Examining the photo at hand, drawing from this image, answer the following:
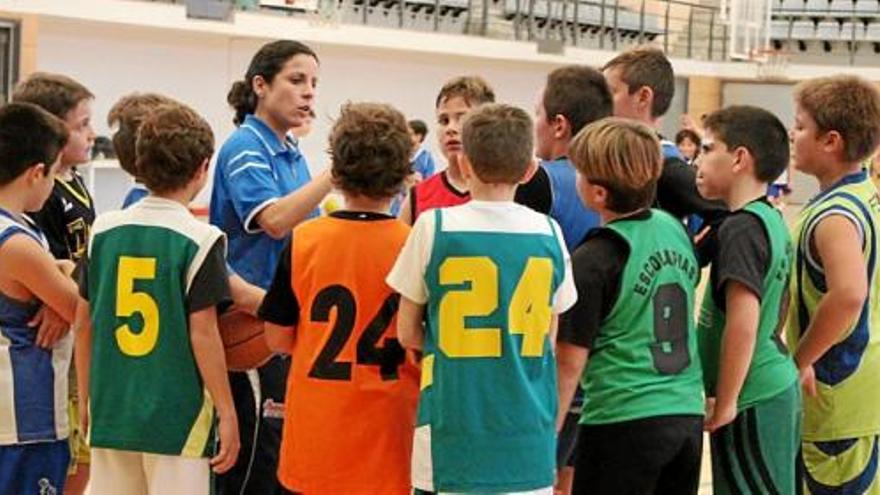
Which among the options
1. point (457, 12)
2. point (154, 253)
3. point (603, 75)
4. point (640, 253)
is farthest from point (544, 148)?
point (457, 12)

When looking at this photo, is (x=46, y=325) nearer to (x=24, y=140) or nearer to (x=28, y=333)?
(x=28, y=333)

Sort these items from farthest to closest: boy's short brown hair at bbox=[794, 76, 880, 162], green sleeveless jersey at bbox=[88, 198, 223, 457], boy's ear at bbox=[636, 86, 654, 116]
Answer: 1. boy's ear at bbox=[636, 86, 654, 116]
2. boy's short brown hair at bbox=[794, 76, 880, 162]
3. green sleeveless jersey at bbox=[88, 198, 223, 457]

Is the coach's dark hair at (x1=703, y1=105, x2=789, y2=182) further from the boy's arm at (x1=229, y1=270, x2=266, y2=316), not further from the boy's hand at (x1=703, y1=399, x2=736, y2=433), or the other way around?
the boy's arm at (x1=229, y1=270, x2=266, y2=316)

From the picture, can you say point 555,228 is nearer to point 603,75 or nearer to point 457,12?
Answer: point 603,75

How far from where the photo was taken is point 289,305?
3.02 metres

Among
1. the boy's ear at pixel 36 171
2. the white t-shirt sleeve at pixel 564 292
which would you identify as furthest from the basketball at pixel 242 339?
the white t-shirt sleeve at pixel 564 292

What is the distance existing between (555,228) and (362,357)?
56cm

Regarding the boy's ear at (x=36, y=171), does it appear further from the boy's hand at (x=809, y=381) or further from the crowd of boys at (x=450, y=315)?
the boy's hand at (x=809, y=381)

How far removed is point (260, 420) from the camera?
368 centimetres

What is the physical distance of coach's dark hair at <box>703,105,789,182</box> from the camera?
348 cm

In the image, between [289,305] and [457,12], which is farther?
[457,12]

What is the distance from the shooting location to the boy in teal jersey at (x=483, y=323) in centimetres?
289

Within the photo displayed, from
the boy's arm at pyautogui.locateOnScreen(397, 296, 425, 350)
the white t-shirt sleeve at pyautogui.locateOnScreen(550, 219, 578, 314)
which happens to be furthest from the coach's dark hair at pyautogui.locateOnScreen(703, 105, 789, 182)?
the boy's arm at pyautogui.locateOnScreen(397, 296, 425, 350)

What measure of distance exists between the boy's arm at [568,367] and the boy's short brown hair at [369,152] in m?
0.59
